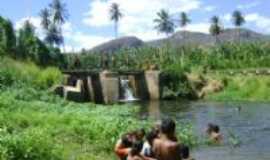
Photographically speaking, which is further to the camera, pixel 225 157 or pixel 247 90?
pixel 247 90

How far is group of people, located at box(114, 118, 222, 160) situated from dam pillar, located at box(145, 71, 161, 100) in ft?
179

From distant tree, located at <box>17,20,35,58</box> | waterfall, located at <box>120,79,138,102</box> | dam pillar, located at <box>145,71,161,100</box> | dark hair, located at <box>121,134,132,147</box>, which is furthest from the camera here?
distant tree, located at <box>17,20,35,58</box>

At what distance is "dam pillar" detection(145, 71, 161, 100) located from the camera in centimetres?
7275

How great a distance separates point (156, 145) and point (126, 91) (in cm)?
6150

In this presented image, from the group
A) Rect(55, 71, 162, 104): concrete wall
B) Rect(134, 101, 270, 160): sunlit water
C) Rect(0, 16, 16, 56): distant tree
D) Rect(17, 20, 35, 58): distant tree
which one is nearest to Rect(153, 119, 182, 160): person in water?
Rect(134, 101, 270, 160): sunlit water

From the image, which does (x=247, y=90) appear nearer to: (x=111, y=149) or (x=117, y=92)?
Result: (x=117, y=92)

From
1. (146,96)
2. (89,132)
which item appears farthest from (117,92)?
(89,132)

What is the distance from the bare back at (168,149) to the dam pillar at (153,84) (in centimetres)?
5981

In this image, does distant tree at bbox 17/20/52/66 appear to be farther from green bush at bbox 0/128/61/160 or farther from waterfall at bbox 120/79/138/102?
green bush at bbox 0/128/61/160

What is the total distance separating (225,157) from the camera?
2377cm

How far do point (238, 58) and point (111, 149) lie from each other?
73183 millimetres

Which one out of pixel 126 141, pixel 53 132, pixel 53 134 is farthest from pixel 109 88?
pixel 126 141

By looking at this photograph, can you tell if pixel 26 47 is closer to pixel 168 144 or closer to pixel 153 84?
pixel 153 84

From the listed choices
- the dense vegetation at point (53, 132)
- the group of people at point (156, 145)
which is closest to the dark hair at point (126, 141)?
the group of people at point (156, 145)
